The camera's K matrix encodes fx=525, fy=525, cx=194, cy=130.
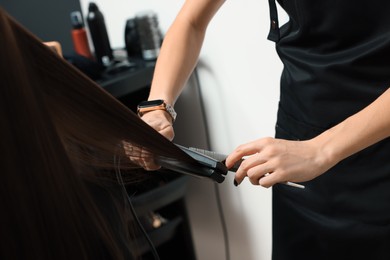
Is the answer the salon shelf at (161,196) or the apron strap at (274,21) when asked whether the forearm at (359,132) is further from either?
the salon shelf at (161,196)

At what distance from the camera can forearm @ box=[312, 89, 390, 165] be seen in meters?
0.85

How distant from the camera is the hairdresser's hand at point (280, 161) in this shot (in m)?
0.86

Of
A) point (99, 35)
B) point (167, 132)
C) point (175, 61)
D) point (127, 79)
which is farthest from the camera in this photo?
point (99, 35)

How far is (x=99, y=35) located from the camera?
1.94 m

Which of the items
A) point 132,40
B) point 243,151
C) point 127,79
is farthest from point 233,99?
point 243,151

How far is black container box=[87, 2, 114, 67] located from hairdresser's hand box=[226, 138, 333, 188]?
1158 mm

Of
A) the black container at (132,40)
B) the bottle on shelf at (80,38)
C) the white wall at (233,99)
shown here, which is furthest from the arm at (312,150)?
the bottle on shelf at (80,38)

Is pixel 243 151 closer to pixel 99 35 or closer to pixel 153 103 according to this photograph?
pixel 153 103

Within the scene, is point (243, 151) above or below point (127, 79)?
above

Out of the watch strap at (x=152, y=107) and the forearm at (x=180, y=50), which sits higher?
the forearm at (x=180, y=50)

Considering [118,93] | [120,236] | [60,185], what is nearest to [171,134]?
[120,236]

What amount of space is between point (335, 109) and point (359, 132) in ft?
0.67

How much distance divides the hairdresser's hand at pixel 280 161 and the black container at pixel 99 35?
116 centimetres

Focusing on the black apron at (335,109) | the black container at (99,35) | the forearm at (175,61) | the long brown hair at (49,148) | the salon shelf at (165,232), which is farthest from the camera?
the black container at (99,35)
